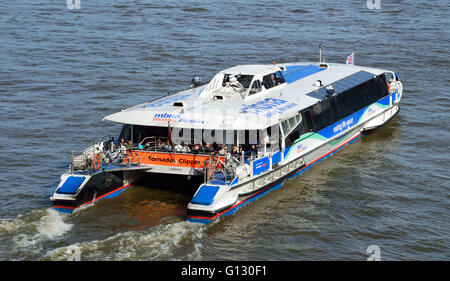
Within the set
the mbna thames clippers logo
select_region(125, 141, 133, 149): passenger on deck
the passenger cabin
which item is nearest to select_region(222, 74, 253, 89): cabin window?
the passenger cabin

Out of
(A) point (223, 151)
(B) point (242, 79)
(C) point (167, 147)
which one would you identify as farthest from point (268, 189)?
(B) point (242, 79)

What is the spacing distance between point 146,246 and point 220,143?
4836 millimetres

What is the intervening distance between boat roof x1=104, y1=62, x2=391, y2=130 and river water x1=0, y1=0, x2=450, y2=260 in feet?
7.95

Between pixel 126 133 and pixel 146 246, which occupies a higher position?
pixel 126 133

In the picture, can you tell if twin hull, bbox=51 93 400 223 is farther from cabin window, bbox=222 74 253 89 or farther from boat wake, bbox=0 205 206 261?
cabin window, bbox=222 74 253 89

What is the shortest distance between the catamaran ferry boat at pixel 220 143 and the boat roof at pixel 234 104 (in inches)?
1.3

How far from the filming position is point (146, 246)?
675 inches

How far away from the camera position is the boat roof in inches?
794

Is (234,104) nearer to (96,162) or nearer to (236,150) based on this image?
(236,150)

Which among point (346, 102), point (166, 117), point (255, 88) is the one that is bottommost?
point (346, 102)

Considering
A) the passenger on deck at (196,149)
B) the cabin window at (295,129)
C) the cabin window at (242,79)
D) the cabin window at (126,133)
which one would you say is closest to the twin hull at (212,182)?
the cabin window at (295,129)

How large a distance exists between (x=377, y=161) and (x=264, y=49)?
17.1 metres

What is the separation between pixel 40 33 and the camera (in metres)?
44.1
